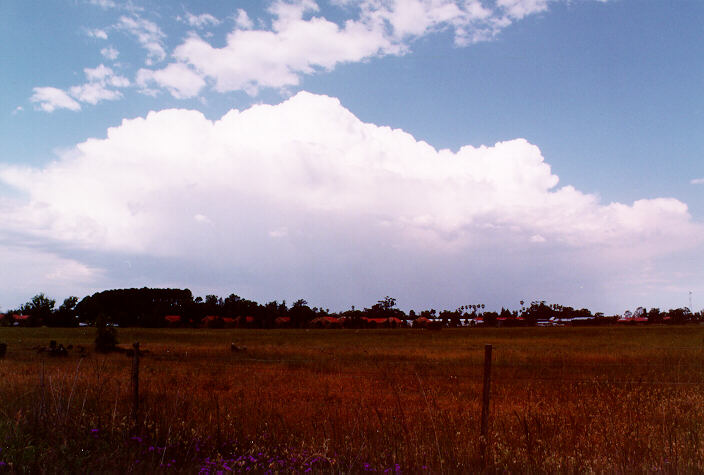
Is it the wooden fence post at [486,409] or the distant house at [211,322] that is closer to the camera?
the wooden fence post at [486,409]

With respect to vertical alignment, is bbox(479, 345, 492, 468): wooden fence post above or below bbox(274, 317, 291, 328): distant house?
above

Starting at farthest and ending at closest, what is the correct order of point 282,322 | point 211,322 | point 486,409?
point 282,322
point 211,322
point 486,409

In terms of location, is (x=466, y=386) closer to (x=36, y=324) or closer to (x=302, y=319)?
(x=36, y=324)

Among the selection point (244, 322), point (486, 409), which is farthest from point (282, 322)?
point (486, 409)

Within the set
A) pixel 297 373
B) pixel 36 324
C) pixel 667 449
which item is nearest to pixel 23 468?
pixel 667 449

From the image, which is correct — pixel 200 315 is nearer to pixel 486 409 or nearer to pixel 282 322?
pixel 282 322

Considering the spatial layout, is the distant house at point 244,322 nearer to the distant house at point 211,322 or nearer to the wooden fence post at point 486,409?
the distant house at point 211,322

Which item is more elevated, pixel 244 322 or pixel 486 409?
pixel 486 409

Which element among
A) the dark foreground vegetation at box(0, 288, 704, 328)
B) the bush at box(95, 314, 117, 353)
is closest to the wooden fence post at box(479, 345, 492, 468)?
the bush at box(95, 314, 117, 353)

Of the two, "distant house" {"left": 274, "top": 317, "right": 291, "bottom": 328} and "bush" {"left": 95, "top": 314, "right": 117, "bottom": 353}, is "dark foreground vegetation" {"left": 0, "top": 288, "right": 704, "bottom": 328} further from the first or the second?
"bush" {"left": 95, "top": 314, "right": 117, "bottom": 353}

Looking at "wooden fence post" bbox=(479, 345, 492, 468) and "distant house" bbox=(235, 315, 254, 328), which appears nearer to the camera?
"wooden fence post" bbox=(479, 345, 492, 468)

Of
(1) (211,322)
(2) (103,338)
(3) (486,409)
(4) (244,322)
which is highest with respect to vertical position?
(3) (486,409)

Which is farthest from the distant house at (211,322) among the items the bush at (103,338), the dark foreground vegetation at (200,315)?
the bush at (103,338)

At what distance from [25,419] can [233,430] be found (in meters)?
3.22
